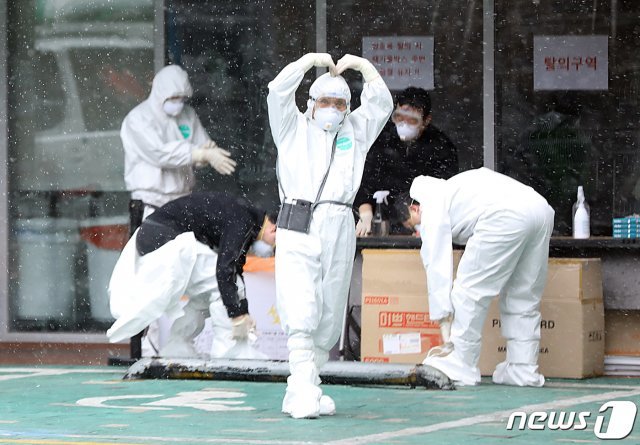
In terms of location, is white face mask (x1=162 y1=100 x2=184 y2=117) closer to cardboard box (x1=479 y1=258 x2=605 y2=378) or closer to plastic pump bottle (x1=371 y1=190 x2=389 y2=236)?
plastic pump bottle (x1=371 y1=190 x2=389 y2=236)

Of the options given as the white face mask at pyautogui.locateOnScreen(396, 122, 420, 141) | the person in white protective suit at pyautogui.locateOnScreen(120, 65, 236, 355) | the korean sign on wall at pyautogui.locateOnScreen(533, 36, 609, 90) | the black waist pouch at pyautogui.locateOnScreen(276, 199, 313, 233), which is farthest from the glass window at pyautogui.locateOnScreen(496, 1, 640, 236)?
the black waist pouch at pyautogui.locateOnScreen(276, 199, 313, 233)

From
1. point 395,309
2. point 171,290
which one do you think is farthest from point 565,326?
point 171,290

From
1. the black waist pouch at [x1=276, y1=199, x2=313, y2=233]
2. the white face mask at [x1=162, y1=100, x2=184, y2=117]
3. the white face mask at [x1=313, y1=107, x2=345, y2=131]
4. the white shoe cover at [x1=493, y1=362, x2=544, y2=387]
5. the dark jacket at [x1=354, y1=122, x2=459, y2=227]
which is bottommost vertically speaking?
the white shoe cover at [x1=493, y1=362, x2=544, y2=387]

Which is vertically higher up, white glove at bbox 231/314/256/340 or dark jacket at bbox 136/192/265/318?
dark jacket at bbox 136/192/265/318

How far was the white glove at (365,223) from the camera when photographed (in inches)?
434

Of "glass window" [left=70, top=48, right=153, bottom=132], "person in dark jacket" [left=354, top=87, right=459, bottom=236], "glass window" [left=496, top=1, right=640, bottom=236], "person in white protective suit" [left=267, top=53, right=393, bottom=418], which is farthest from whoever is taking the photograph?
"glass window" [left=70, top=48, right=153, bottom=132]

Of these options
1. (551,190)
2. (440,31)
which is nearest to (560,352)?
(551,190)

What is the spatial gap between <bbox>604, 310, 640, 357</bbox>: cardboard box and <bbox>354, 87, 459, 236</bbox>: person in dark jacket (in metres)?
1.59

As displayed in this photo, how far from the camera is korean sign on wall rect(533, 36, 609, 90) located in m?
12.0

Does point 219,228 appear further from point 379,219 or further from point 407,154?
point 407,154

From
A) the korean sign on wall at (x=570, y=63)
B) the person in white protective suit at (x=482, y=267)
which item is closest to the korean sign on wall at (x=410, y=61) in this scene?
the korean sign on wall at (x=570, y=63)

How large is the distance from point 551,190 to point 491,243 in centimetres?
269

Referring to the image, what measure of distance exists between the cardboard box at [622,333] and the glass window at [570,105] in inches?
51.9

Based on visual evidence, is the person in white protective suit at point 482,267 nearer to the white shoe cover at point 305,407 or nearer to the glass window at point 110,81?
the white shoe cover at point 305,407
